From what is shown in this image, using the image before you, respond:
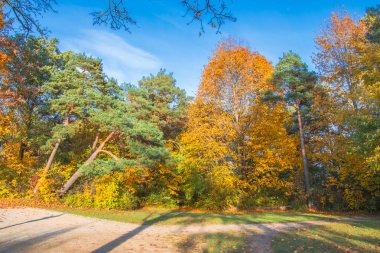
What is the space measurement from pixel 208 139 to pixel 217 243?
1128 centimetres

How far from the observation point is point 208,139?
18.4 m

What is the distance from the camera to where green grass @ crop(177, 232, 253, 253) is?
6728 millimetres

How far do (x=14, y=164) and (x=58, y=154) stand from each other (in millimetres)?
2983

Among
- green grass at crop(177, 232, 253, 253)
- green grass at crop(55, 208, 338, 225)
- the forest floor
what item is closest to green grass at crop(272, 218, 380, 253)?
the forest floor

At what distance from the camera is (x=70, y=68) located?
65.9 ft

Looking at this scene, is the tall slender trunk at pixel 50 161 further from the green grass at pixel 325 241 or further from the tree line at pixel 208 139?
the green grass at pixel 325 241

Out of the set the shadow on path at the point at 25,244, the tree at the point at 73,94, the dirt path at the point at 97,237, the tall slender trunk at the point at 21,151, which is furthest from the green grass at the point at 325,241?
the tall slender trunk at the point at 21,151

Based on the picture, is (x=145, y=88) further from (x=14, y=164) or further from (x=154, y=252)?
(x=154, y=252)

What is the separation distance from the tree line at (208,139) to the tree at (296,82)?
9cm

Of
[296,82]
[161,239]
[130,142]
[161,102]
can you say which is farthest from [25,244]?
[296,82]

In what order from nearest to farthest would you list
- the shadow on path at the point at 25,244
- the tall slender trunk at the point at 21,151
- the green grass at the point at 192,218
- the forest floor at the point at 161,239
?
the shadow on path at the point at 25,244
the forest floor at the point at 161,239
the green grass at the point at 192,218
the tall slender trunk at the point at 21,151

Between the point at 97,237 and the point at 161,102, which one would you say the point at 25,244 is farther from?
the point at 161,102

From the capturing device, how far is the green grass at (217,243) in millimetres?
6728

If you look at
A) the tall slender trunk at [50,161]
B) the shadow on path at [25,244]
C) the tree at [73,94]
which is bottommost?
the shadow on path at [25,244]
